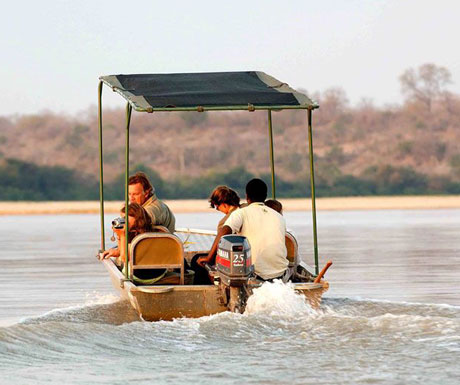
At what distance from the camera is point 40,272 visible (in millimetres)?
17047

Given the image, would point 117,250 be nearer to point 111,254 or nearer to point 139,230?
point 111,254

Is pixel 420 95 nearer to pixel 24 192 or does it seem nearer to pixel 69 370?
pixel 24 192

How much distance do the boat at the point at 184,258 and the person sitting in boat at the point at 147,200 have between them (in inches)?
21.4

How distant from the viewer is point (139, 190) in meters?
11.8

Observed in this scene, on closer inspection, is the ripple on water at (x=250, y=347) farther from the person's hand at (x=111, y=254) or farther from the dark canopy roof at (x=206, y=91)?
the dark canopy roof at (x=206, y=91)

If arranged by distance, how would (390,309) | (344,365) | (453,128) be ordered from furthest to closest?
(453,128) < (390,309) < (344,365)

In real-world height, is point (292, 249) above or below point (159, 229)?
below

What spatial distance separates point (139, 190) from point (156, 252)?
1181 millimetres

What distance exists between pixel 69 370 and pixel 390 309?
13.6 ft

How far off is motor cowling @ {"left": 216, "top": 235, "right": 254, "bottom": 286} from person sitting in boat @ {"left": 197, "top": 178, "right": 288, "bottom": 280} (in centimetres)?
41

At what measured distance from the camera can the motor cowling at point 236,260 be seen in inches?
394

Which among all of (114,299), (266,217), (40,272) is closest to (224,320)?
(266,217)

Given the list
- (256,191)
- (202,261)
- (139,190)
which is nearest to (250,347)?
(256,191)

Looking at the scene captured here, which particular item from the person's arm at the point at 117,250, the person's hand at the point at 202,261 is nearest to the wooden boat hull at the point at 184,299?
the person's hand at the point at 202,261
